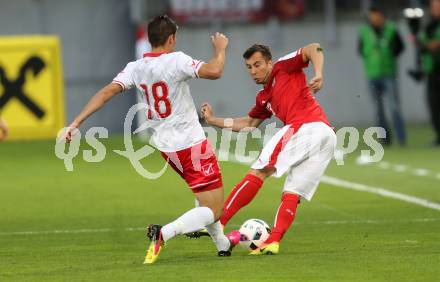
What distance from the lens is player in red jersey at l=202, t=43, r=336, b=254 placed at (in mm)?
11500

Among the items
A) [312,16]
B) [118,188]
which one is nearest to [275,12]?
[312,16]

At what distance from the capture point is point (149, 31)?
10781mm

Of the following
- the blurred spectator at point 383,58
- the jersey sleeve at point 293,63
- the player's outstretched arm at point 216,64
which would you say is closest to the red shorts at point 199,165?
→ the player's outstretched arm at point 216,64

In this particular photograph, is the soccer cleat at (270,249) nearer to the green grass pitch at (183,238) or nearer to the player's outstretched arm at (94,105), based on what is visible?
the green grass pitch at (183,238)

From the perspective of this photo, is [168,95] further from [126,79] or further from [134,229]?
[134,229]

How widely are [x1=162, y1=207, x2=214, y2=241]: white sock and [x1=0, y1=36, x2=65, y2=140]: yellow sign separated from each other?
14.4 m

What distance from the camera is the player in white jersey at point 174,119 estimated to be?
35.2 ft

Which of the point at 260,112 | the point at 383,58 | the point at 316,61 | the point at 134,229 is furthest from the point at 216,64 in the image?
the point at 383,58

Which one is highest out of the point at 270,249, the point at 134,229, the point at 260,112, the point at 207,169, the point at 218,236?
the point at 260,112

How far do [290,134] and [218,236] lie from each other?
1072 millimetres

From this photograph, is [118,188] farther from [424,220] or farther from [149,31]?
[149,31]

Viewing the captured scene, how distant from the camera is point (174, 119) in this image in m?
10.9

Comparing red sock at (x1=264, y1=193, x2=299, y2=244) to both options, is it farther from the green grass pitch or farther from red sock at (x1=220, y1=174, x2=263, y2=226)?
red sock at (x1=220, y1=174, x2=263, y2=226)

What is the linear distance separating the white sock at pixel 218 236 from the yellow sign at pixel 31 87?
14.0 metres
